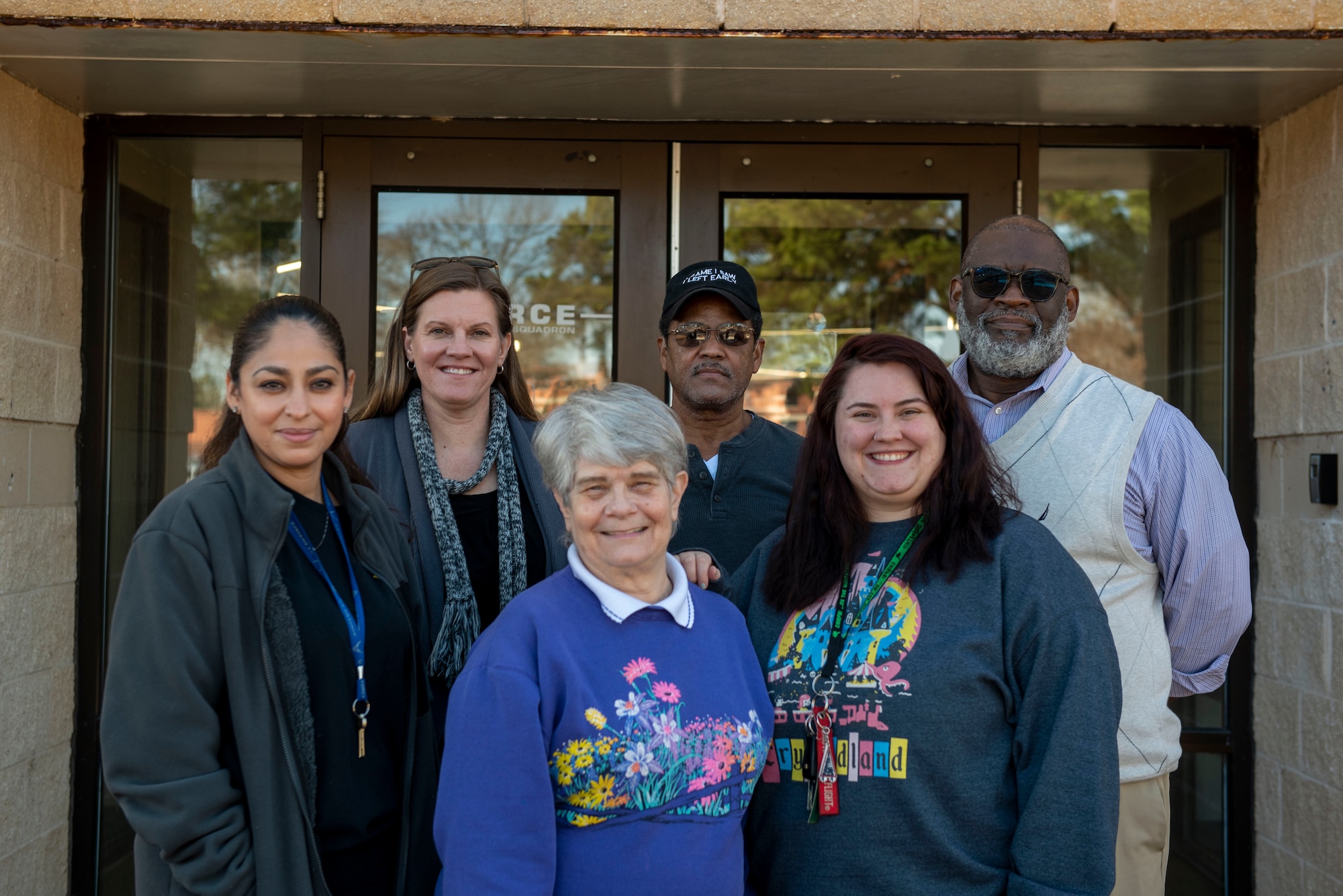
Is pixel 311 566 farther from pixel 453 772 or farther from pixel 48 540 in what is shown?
pixel 48 540

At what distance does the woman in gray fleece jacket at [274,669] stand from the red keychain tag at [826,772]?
2.78ft

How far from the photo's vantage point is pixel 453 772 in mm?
1726

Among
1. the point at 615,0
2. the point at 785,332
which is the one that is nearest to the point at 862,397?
the point at 615,0

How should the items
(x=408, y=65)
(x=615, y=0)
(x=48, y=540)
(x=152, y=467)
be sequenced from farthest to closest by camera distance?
(x=152, y=467), (x=48, y=540), (x=408, y=65), (x=615, y=0)

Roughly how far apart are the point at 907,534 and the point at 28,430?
3.14 m

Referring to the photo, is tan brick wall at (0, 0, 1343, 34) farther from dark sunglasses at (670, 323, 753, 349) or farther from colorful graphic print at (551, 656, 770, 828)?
colorful graphic print at (551, 656, 770, 828)

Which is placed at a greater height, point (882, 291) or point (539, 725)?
point (882, 291)

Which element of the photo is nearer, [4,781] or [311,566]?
[311,566]

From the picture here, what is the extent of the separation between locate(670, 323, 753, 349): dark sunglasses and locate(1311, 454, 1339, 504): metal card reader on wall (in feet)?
6.83

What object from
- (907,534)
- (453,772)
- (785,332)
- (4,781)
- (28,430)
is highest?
(785,332)

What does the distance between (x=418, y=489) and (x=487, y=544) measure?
0.73ft

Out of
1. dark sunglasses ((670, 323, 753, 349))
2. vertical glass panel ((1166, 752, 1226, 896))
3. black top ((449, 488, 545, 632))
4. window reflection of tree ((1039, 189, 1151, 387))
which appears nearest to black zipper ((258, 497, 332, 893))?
black top ((449, 488, 545, 632))

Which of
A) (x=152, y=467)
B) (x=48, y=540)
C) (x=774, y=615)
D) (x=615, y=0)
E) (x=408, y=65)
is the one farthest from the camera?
(x=152, y=467)

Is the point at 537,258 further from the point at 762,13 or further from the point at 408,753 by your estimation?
the point at 408,753
